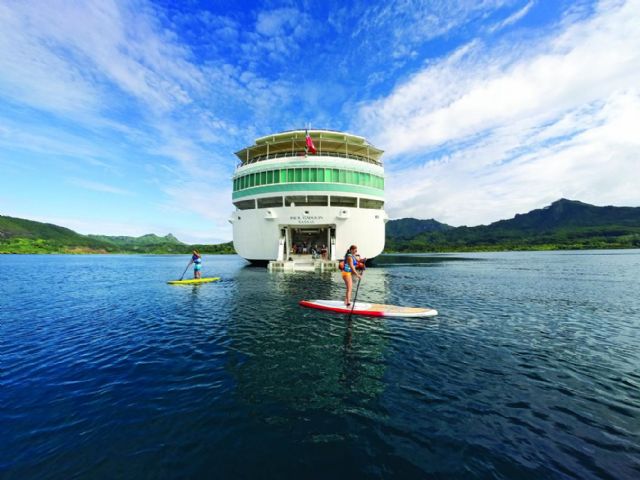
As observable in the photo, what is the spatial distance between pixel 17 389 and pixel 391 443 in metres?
9.03

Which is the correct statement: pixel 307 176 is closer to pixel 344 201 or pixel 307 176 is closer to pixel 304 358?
pixel 344 201

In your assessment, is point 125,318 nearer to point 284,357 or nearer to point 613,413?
point 284,357

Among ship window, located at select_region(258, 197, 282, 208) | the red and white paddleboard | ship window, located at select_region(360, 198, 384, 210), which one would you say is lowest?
the red and white paddleboard

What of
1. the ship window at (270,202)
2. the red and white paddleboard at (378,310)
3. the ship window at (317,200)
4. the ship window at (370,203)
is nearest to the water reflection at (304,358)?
the red and white paddleboard at (378,310)

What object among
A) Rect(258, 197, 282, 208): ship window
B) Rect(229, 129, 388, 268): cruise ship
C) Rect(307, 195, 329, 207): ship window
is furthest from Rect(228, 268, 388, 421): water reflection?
Rect(258, 197, 282, 208): ship window

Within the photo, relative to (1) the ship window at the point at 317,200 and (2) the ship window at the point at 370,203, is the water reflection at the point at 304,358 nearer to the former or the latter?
(1) the ship window at the point at 317,200

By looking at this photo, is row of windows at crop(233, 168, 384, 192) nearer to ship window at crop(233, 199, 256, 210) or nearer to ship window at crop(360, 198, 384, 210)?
ship window at crop(233, 199, 256, 210)

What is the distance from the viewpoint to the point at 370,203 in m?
41.2

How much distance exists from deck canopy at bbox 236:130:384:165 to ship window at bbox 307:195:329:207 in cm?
598

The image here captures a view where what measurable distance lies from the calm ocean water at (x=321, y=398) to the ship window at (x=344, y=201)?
27463 millimetres

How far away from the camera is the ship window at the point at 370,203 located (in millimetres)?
40444

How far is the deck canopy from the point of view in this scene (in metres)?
39.2

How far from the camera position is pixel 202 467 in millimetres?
4047

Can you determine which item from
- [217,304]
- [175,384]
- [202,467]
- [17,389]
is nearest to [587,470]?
[202,467]
